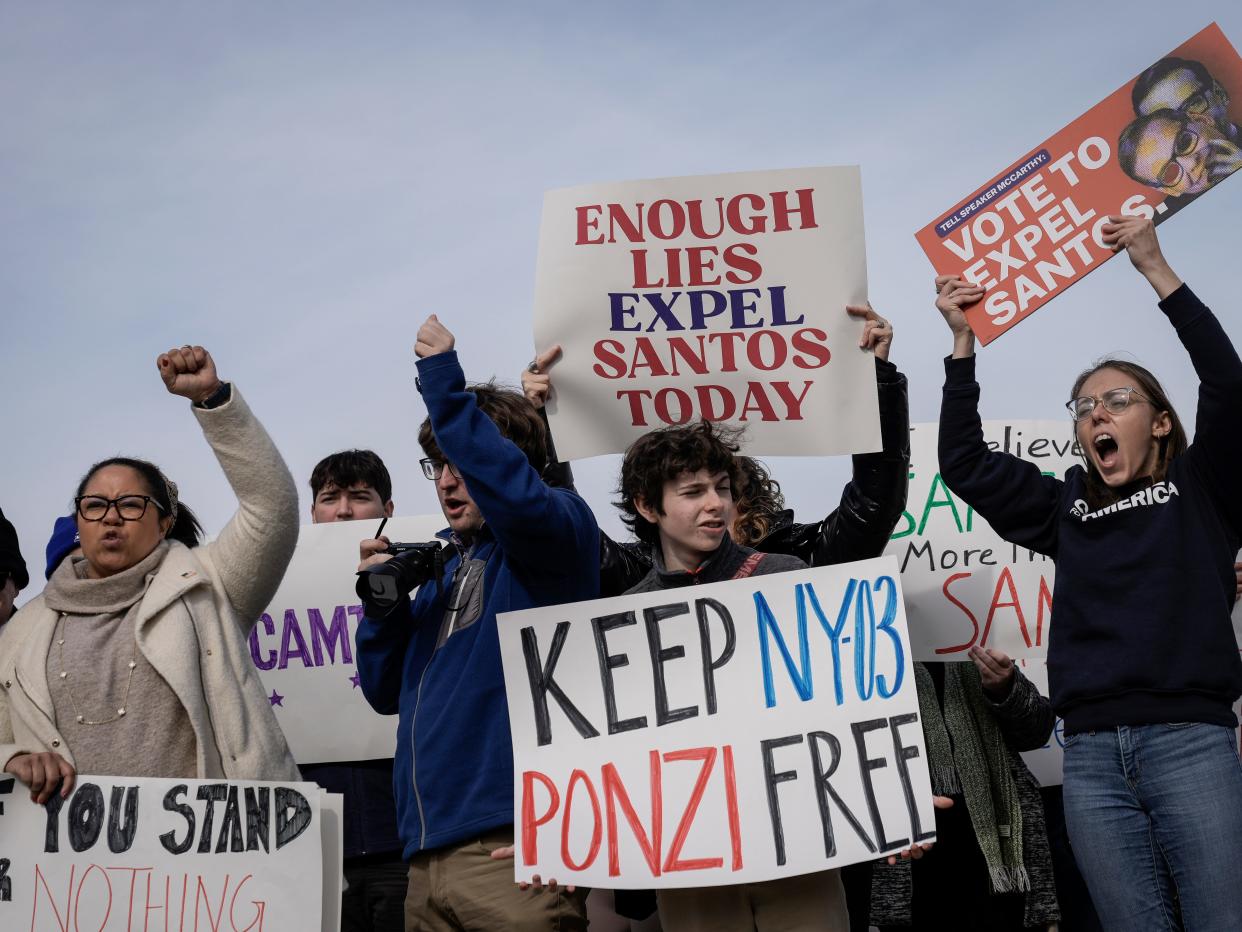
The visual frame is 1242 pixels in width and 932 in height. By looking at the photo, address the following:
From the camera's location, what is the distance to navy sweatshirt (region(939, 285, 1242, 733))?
3.35 meters

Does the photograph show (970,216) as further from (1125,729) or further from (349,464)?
(349,464)

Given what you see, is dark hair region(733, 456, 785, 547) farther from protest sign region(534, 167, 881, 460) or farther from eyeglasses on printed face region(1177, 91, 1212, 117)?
eyeglasses on printed face region(1177, 91, 1212, 117)

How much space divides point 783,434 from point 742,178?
0.76m

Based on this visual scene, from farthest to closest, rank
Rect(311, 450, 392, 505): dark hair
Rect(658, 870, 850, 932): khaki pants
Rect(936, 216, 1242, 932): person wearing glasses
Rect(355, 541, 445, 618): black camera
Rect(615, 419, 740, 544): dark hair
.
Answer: Rect(311, 450, 392, 505): dark hair, Rect(615, 419, 740, 544): dark hair, Rect(355, 541, 445, 618): black camera, Rect(936, 216, 1242, 932): person wearing glasses, Rect(658, 870, 850, 932): khaki pants

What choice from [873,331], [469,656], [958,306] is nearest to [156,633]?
[469,656]

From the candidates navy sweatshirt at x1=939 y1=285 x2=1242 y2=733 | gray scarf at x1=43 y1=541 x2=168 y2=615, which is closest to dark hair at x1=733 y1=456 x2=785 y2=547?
navy sweatshirt at x1=939 y1=285 x2=1242 y2=733

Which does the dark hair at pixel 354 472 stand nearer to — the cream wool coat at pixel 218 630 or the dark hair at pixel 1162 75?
the cream wool coat at pixel 218 630

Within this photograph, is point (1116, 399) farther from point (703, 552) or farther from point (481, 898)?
point (481, 898)

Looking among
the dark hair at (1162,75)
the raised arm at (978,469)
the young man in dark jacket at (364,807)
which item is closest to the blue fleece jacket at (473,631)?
the young man in dark jacket at (364,807)

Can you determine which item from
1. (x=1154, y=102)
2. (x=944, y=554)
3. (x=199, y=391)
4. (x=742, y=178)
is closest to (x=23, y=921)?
(x=199, y=391)

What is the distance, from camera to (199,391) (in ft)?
11.9

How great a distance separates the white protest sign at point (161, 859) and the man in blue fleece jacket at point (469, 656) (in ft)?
1.20

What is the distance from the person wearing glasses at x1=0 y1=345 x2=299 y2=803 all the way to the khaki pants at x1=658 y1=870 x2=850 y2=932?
1091mm

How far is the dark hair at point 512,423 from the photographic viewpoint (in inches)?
144
